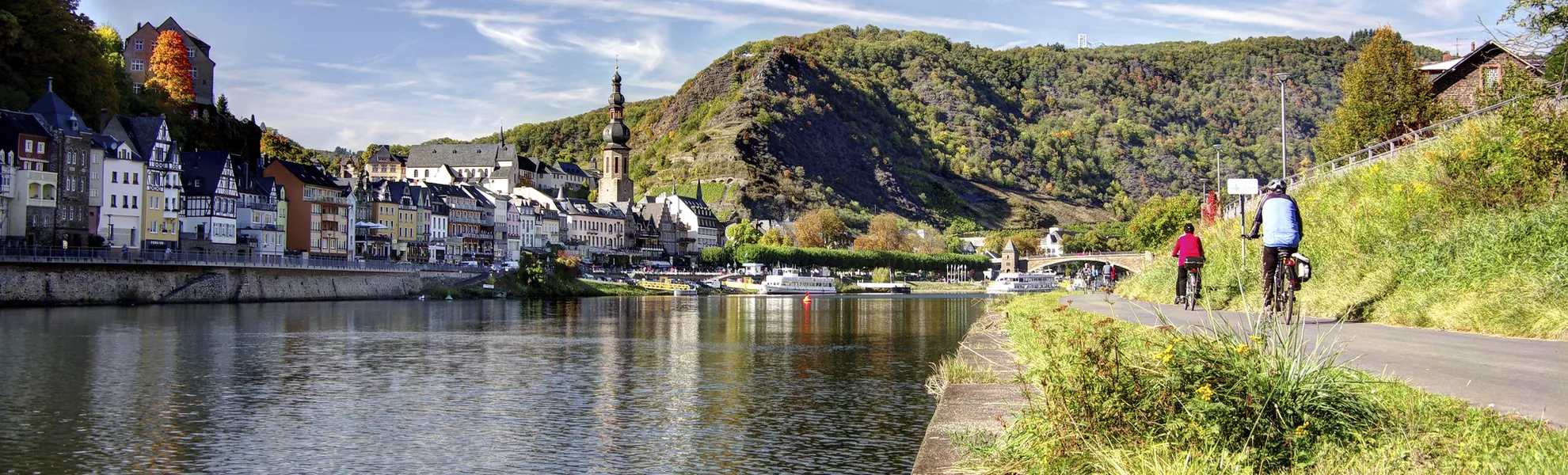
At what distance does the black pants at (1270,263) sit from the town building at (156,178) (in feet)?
277

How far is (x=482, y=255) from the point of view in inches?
5492

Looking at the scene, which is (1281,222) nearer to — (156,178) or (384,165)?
(156,178)

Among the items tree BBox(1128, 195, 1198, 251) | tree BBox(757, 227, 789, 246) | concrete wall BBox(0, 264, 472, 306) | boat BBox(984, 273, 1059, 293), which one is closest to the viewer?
concrete wall BBox(0, 264, 472, 306)

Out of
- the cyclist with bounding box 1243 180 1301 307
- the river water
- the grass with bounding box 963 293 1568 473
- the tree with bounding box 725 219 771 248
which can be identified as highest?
the tree with bounding box 725 219 771 248

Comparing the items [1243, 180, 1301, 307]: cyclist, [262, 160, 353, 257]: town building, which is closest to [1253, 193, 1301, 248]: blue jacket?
[1243, 180, 1301, 307]: cyclist

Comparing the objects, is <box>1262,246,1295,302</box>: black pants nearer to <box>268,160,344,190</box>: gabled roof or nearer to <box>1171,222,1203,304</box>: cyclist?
<box>1171,222,1203,304</box>: cyclist

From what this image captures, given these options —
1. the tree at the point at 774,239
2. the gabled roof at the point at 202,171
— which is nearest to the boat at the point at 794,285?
the tree at the point at 774,239

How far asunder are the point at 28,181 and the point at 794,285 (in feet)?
264

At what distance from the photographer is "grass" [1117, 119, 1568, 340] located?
1852 centimetres

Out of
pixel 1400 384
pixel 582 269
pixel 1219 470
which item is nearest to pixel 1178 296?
pixel 1400 384

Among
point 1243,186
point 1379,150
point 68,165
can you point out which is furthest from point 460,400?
point 68,165

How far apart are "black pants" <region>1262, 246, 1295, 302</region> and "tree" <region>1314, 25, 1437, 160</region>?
4877cm

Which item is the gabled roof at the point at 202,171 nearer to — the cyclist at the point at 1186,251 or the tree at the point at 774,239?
the cyclist at the point at 1186,251

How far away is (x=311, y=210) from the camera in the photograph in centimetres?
10938
